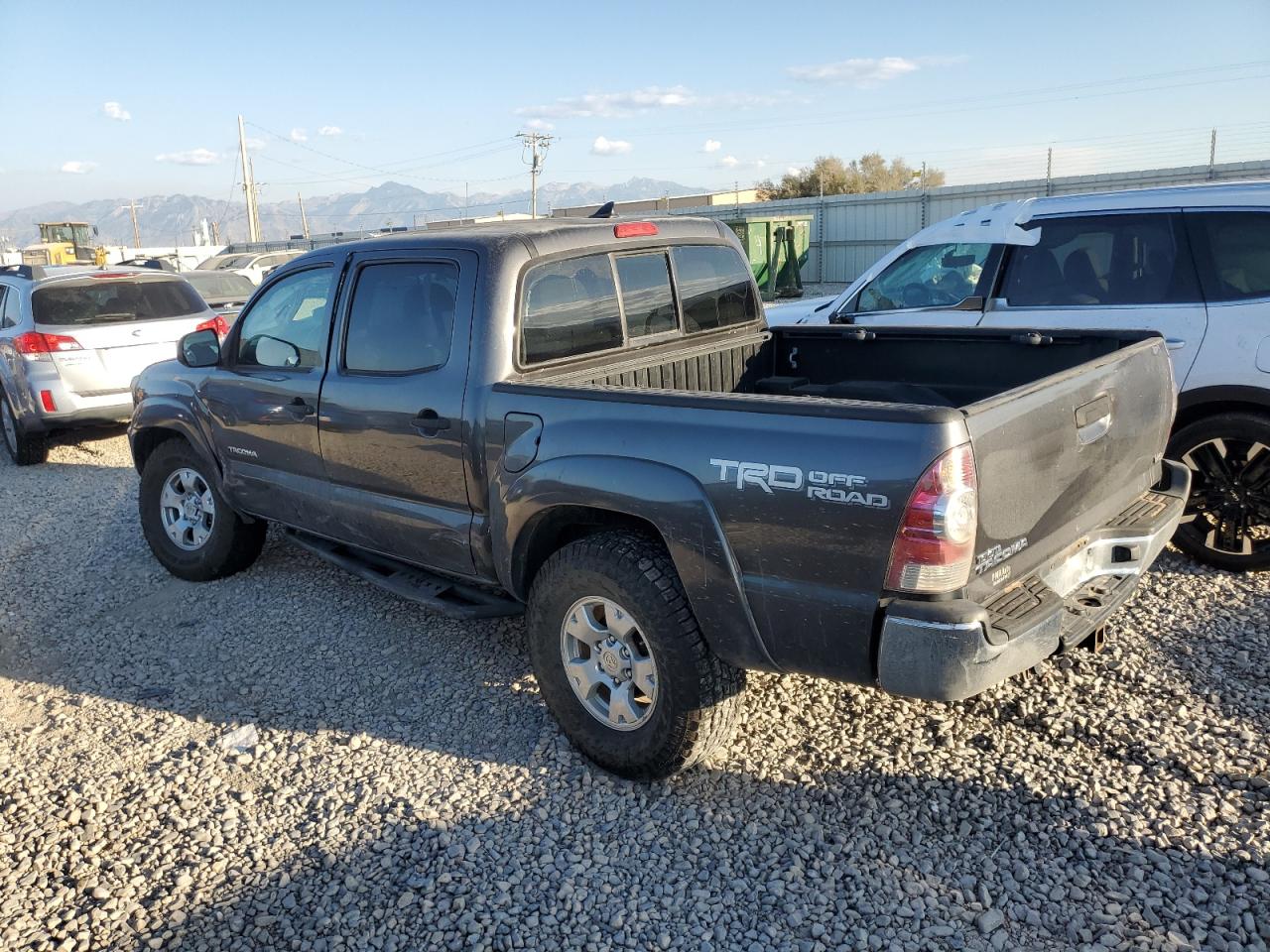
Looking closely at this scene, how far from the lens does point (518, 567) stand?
358cm

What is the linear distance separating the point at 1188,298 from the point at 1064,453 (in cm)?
250

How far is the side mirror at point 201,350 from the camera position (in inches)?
192

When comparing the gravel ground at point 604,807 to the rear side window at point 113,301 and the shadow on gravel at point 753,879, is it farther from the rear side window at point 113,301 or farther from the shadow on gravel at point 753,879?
the rear side window at point 113,301

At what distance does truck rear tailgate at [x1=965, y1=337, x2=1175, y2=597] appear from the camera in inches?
105

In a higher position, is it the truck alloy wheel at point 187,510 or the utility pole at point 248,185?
the utility pole at point 248,185

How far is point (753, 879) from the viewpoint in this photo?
288 cm

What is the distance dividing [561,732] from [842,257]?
24687 mm

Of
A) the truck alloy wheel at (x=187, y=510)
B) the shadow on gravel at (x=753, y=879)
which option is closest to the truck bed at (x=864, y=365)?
the shadow on gravel at (x=753, y=879)

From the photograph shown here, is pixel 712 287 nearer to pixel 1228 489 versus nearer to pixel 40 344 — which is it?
pixel 1228 489

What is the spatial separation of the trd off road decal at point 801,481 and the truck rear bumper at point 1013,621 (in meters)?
0.32

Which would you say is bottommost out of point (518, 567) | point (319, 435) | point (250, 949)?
point (250, 949)

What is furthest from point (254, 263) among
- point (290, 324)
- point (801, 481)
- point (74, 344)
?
point (801, 481)

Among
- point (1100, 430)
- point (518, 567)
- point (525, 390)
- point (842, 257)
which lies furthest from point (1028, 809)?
point (842, 257)

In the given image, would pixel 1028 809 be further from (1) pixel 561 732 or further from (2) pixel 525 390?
(2) pixel 525 390
